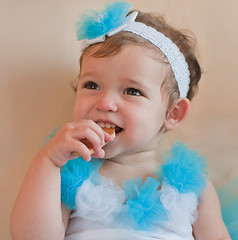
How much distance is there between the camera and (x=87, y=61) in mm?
1199

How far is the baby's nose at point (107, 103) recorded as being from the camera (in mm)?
1106

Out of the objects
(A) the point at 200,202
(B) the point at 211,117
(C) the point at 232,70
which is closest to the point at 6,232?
(A) the point at 200,202

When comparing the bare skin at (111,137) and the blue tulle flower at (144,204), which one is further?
the blue tulle flower at (144,204)

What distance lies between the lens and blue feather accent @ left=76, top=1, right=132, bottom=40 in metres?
1.18

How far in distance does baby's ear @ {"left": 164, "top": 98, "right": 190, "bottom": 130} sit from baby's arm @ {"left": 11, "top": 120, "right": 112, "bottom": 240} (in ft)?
1.16

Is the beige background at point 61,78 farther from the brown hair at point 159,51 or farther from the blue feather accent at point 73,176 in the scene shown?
the blue feather accent at point 73,176

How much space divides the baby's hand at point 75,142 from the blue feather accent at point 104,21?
328 mm

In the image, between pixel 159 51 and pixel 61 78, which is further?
pixel 61 78

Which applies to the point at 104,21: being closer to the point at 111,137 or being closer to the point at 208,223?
the point at 111,137

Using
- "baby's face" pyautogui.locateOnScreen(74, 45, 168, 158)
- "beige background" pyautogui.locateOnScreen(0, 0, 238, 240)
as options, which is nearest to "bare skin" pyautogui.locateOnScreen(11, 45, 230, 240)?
"baby's face" pyautogui.locateOnScreen(74, 45, 168, 158)

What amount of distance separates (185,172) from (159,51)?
37 cm

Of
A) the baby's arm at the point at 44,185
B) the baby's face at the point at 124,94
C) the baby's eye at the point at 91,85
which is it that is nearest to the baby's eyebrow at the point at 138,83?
the baby's face at the point at 124,94

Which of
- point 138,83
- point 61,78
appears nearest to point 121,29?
point 138,83

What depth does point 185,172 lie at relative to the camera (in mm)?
1231
